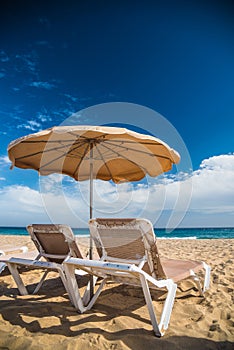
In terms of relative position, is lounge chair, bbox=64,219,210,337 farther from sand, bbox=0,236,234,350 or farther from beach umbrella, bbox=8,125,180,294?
beach umbrella, bbox=8,125,180,294

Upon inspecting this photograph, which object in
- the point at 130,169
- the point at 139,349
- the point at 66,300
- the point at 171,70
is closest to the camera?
the point at 139,349

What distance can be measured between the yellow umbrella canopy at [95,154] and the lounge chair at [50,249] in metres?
1.13

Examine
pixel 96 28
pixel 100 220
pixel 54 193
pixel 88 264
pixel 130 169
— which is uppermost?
pixel 96 28

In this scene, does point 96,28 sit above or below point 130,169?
above

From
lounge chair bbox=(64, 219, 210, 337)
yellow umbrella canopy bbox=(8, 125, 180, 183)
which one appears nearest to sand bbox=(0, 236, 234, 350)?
lounge chair bbox=(64, 219, 210, 337)

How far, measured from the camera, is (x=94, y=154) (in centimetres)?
457

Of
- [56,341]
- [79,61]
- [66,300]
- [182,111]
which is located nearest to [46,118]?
[79,61]

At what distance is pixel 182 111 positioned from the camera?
1250 cm

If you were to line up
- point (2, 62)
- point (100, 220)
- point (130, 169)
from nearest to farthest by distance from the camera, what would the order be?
1. point (100, 220)
2. point (130, 169)
3. point (2, 62)

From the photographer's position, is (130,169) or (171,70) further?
(171,70)

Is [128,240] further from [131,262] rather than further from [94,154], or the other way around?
[94,154]

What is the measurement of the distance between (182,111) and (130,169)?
332 inches

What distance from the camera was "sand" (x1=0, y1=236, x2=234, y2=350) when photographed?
199 centimetres

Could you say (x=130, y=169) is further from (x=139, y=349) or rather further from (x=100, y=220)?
(x=139, y=349)
